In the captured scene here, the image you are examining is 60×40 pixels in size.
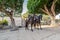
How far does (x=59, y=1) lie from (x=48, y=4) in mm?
2375

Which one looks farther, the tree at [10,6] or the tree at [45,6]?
the tree at [45,6]

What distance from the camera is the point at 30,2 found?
82.7ft

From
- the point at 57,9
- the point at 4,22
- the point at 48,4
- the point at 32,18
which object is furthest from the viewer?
the point at 57,9

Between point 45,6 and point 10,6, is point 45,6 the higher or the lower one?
the higher one

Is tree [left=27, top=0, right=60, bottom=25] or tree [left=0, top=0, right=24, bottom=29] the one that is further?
tree [left=27, top=0, right=60, bottom=25]

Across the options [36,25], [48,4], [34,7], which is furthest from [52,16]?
[36,25]

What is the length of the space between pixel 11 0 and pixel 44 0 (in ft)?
22.3

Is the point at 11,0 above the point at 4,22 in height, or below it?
above

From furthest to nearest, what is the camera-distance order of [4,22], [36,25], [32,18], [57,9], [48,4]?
[57,9] < [48,4] < [4,22] < [36,25] < [32,18]

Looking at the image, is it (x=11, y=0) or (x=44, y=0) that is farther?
(x=44, y=0)

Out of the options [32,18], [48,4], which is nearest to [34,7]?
[48,4]

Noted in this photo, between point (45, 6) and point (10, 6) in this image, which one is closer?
point (10, 6)

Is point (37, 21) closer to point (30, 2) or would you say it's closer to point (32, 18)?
point (32, 18)

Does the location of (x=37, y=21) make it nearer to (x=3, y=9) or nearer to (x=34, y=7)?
(x=3, y=9)
